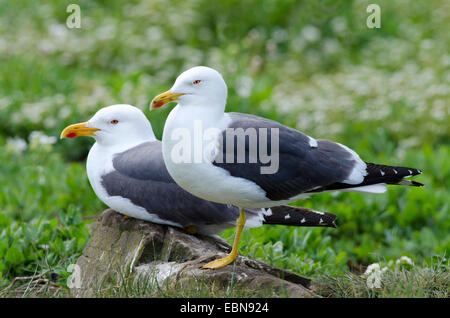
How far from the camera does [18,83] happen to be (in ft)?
27.8

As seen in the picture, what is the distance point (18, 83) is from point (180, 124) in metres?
5.75

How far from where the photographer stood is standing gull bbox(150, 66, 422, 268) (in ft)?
10.6

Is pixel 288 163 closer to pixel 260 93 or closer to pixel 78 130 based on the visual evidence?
pixel 78 130

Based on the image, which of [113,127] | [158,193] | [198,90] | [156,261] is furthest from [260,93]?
[198,90]

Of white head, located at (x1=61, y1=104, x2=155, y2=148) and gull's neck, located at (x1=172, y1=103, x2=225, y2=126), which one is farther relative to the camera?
white head, located at (x1=61, y1=104, x2=155, y2=148)

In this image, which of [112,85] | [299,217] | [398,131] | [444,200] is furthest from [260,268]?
[112,85]

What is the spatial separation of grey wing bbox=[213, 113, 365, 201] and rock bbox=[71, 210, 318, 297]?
1.46 ft

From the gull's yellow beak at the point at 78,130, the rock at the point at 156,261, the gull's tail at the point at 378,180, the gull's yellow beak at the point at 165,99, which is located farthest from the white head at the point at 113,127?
the gull's tail at the point at 378,180

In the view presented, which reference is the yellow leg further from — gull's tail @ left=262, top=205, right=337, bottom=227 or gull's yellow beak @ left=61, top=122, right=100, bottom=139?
gull's yellow beak @ left=61, top=122, right=100, bottom=139

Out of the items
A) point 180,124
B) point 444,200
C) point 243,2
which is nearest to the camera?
point 180,124

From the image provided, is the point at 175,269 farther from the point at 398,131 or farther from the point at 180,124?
the point at 398,131

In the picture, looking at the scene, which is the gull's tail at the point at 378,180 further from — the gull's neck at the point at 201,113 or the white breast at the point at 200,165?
the gull's neck at the point at 201,113

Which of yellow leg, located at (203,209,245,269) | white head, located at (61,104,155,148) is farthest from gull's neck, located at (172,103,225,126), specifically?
white head, located at (61,104,155,148)
